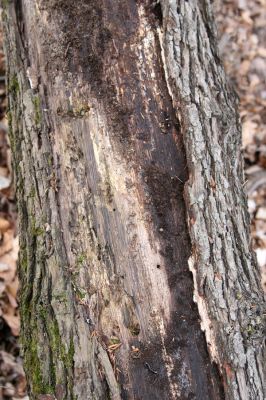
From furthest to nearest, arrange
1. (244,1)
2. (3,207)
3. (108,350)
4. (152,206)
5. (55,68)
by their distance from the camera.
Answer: (244,1) → (3,207) → (55,68) → (152,206) → (108,350)

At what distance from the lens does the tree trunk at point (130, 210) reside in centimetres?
202

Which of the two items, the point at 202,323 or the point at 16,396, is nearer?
the point at 202,323

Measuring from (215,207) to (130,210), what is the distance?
41 cm

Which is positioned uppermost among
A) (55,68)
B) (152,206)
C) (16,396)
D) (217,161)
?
(55,68)

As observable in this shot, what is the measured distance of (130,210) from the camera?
84.0 inches

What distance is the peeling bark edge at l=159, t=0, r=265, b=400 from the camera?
2.02 m

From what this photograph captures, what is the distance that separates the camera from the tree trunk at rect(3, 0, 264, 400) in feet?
6.63

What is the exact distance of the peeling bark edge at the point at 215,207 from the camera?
2.02 metres

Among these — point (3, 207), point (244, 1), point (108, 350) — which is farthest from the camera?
point (244, 1)

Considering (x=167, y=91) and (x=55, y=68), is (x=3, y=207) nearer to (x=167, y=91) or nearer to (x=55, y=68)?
(x=55, y=68)

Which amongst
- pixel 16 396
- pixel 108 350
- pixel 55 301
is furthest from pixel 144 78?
pixel 16 396

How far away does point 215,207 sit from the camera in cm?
215

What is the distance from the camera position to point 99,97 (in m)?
2.24

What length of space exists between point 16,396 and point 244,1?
387 centimetres
